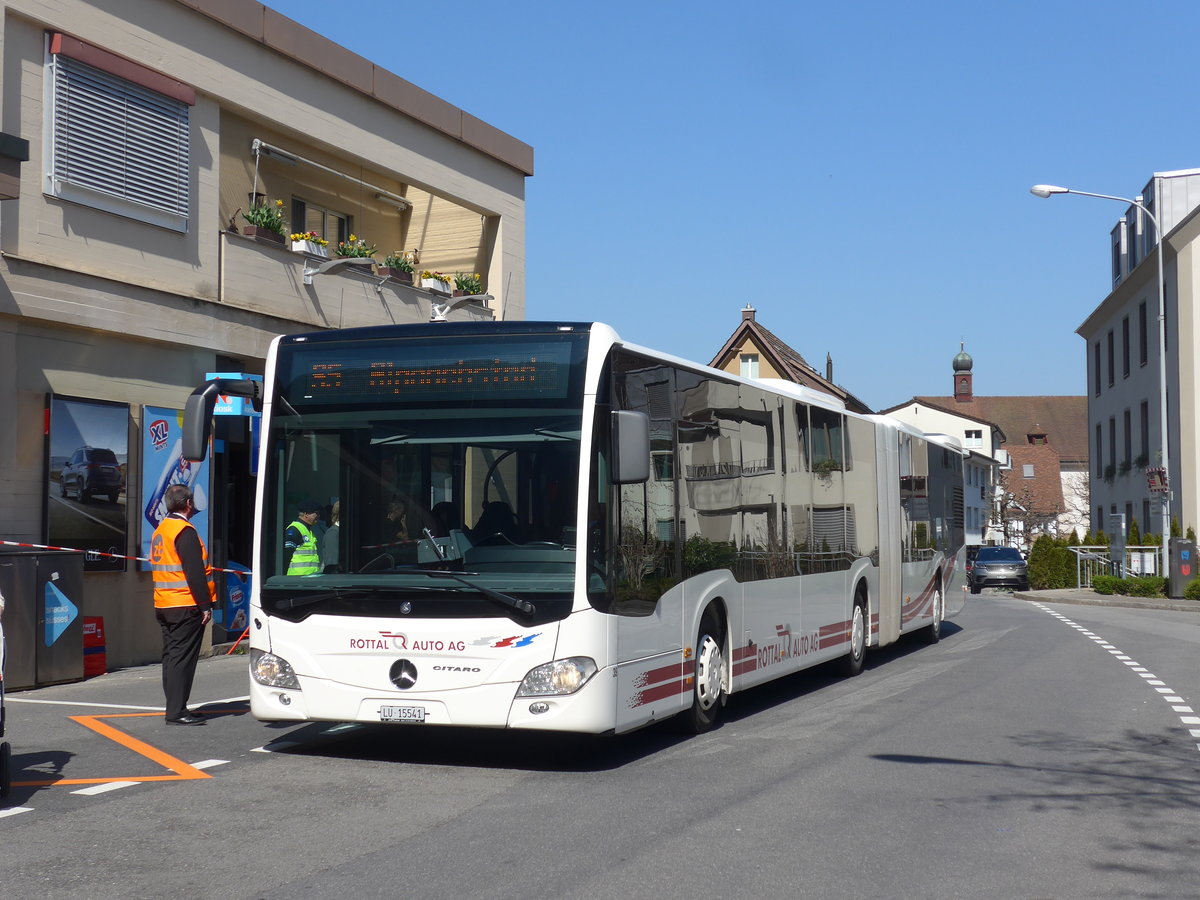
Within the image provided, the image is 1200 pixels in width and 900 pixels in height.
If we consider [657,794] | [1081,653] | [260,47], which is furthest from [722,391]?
[260,47]

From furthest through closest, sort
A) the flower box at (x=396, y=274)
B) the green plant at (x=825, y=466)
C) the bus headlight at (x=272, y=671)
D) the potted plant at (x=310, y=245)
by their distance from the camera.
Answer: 1. the flower box at (x=396, y=274)
2. the potted plant at (x=310, y=245)
3. the green plant at (x=825, y=466)
4. the bus headlight at (x=272, y=671)

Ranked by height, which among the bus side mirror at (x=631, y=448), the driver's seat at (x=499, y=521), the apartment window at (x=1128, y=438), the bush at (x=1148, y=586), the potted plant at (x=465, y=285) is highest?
the potted plant at (x=465, y=285)

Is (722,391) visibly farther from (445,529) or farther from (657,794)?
(657,794)

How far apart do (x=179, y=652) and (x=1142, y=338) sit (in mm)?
41556

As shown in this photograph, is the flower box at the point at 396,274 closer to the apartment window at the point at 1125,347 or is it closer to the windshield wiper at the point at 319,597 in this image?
the windshield wiper at the point at 319,597

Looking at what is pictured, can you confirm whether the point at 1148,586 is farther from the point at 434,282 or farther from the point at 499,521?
the point at 499,521

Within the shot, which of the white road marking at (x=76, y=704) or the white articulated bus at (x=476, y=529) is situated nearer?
the white articulated bus at (x=476, y=529)

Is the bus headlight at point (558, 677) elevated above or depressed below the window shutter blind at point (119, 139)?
below

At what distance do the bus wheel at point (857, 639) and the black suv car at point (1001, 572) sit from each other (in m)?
31.3

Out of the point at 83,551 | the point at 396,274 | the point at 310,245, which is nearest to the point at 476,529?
the point at 83,551

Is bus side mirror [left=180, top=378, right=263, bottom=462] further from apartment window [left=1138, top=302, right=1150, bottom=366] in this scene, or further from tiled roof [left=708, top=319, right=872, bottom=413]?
tiled roof [left=708, top=319, right=872, bottom=413]

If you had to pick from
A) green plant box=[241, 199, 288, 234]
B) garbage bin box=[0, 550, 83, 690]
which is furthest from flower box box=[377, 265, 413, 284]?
garbage bin box=[0, 550, 83, 690]

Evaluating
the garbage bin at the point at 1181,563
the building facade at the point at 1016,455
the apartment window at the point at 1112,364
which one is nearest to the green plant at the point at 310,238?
the garbage bin at the point at 1181,563

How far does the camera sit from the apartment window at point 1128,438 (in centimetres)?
4809
